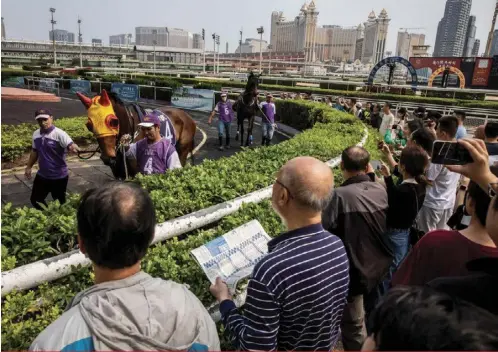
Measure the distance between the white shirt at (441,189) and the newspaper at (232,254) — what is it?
2879mm

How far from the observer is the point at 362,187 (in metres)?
3.00

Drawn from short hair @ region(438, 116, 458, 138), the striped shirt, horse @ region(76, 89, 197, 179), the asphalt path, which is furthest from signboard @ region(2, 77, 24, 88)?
the striped shirt

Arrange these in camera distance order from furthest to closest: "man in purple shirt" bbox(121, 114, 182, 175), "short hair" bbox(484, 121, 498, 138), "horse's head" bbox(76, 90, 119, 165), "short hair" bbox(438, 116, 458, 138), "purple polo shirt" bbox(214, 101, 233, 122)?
"purple polo shirt" bbox(214, 101, 233, 122) → "horse's head" bbox(76, 90, 119, 165) → "man in purple shirt" bbox(121, 114, 182, 175) → "short hair" bbox(484, 121, 498, 138) → "short hair" bbox(438, 116, 458, 138)

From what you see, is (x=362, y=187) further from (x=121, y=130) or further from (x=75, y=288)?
(x=121, y=130)

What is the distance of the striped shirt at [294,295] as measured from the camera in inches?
70.0

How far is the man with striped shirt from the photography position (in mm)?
1784

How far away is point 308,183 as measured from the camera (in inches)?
76.9

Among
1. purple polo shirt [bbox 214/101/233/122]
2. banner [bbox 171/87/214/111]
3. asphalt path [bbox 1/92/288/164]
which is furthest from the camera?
banner [bbox 171/87/214/111]

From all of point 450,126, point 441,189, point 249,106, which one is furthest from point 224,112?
point 441,189

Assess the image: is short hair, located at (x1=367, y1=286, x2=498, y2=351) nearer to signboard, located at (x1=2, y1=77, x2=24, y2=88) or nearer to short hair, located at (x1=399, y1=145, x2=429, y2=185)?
short hair, located at (x1=399, y1=145, x2=429, y2=185)

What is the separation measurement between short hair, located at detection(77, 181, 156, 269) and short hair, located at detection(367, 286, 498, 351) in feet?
3.07

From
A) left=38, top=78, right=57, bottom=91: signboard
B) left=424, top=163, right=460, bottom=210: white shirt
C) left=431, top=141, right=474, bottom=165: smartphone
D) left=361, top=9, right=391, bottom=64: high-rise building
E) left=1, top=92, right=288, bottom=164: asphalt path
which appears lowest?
left=1, top=92, right=288, bottom=164: asphalt path

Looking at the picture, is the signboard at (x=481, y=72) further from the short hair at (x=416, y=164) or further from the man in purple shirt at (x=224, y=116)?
the short hair at (x=416, y=164)

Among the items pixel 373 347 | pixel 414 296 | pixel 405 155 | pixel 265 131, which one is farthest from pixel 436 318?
pixel 265 131
